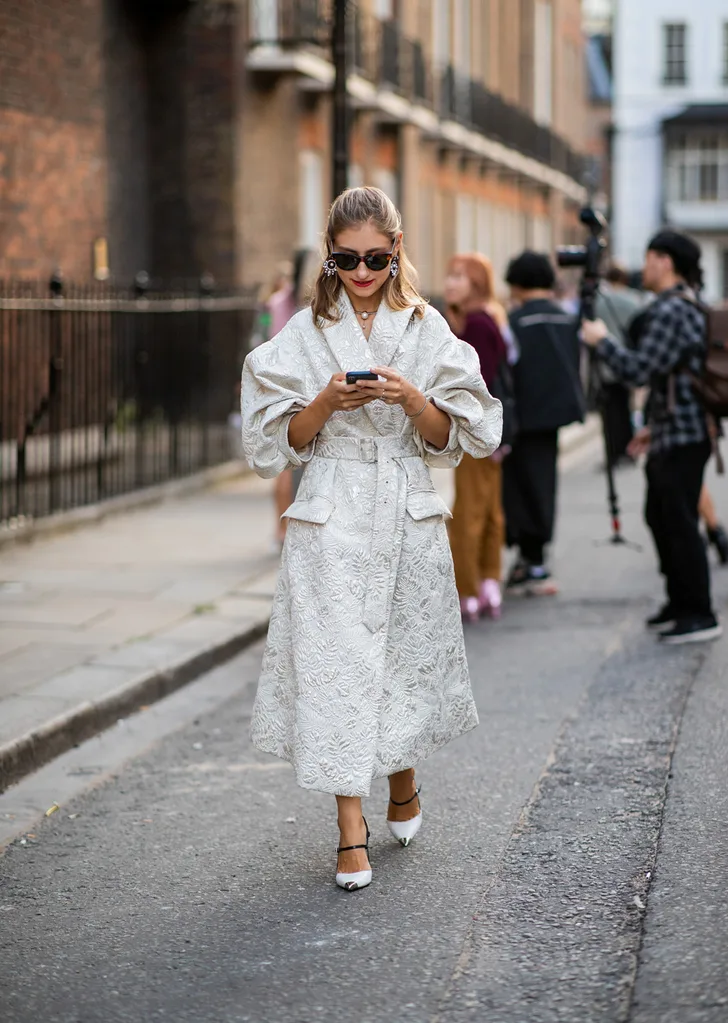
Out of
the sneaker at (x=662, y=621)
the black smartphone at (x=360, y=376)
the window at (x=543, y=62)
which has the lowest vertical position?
the sneaker at (x=662, y=621)

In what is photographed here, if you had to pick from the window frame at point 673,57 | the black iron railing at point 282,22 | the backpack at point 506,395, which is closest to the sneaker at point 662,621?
the backpack at point 506,395

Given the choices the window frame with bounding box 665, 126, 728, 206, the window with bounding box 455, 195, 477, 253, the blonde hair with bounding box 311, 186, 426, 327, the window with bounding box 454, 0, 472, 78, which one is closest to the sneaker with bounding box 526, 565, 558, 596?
the blonde hair with bounding box 311, 186, 426, 327

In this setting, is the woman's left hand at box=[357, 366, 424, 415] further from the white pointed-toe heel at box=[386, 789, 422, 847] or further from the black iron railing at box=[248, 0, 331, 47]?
the black iron railing at box=[248, 0, 331, 47]

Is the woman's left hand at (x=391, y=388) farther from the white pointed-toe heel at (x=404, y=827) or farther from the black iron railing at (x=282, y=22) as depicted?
the black iron railing at (x=282, y=22)

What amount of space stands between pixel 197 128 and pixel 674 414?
1186 cm

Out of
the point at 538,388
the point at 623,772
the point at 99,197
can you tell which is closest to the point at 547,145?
the point at 99,197

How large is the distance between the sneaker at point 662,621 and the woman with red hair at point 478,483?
35.3 inches

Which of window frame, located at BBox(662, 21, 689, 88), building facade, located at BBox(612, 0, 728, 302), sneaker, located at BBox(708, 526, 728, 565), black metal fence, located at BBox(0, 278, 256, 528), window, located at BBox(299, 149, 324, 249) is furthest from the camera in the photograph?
window frame, located at BBox(662, 21, 689, 88)

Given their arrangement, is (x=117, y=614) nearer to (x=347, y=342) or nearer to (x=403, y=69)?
(x=347, y=342)

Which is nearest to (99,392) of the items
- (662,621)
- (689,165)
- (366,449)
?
(662,621)

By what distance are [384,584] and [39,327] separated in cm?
724

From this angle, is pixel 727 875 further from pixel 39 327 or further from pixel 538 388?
pixel 39 327

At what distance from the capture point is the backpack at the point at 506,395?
8.48 metres

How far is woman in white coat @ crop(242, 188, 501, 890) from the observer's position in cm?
436
